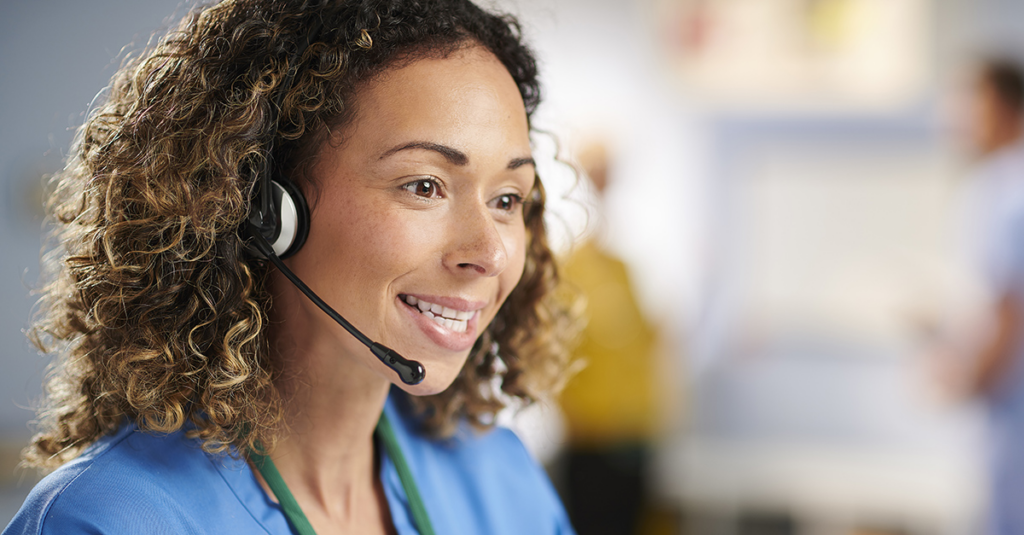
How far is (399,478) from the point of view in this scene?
3.22ft

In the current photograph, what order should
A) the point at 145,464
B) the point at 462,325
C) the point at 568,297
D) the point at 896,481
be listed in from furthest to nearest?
the point at 896,481 < the point at 568,297 < the point at 462,325 < the point at 145,464

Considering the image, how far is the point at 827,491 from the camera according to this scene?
3.20 metres

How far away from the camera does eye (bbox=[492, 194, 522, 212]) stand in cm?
91

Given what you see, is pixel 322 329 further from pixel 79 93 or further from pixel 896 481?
pixel 896 481

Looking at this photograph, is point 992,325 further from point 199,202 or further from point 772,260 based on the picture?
point 199,202

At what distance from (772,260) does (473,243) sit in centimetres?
285

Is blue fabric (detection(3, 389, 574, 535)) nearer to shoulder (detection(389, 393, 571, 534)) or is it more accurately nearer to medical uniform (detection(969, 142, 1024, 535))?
shoulder (detection(389, 393, 571, 534))

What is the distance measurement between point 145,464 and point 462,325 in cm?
36

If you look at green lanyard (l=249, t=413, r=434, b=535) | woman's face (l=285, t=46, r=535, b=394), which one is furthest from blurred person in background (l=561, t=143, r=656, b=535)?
woman's face (l=285, t=46, r=535, b=394)

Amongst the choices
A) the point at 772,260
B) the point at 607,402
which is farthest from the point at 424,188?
the point at 772,260

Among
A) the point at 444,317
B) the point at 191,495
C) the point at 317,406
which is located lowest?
the point at 191,495

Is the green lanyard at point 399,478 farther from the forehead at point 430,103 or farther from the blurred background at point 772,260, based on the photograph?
the blurred background at point 772,260

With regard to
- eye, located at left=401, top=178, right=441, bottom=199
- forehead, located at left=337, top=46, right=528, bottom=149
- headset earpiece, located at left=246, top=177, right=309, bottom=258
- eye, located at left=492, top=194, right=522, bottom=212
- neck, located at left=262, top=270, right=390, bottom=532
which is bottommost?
neck, located at left=262, top=270, right=390, bottom=532

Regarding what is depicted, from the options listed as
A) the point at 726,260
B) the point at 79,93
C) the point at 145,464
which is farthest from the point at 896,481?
the point at 79,93
